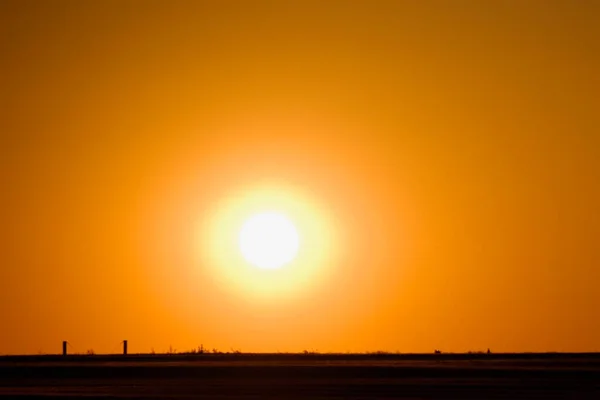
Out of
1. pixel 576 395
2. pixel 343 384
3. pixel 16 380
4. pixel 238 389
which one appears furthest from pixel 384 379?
pixel 16 380

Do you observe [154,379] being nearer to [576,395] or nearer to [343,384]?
[343,384]

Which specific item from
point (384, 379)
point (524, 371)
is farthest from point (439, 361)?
point (384, 379)

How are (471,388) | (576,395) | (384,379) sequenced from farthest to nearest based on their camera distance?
(384,379) < (471,388) < (576,395)

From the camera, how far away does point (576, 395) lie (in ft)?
132

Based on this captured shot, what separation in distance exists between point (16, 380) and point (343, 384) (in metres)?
13.2

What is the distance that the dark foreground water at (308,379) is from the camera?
41.8m

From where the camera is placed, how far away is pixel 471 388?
142ft

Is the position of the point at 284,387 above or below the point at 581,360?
below

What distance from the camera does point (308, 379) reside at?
48.8 metres

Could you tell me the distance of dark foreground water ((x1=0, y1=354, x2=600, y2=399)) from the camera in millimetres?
41750

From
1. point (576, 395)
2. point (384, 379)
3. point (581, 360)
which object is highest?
point (581, 360)

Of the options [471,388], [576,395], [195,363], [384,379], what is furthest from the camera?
[195,363]

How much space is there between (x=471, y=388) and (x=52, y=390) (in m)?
13.5

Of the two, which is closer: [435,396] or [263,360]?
[435,396]
